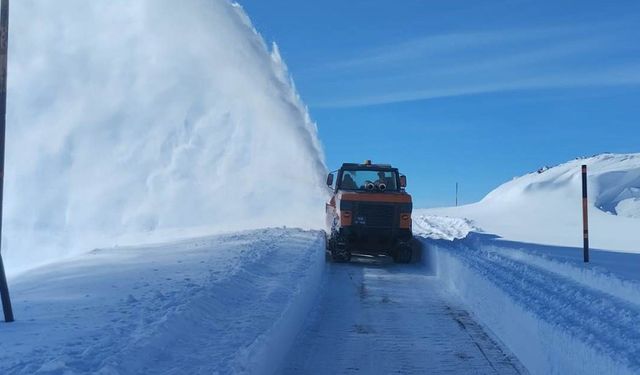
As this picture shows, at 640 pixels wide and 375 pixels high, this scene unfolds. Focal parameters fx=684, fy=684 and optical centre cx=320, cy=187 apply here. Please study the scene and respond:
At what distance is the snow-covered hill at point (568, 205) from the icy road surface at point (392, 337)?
1401 cm

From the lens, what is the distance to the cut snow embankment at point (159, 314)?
5.18 meters

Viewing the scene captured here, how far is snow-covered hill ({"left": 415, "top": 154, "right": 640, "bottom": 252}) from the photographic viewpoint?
90.6 feet

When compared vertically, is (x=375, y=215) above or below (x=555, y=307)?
above

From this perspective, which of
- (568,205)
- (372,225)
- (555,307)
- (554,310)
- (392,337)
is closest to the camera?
(554,310)

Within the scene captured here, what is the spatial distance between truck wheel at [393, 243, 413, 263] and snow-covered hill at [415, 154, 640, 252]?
9.79 meters

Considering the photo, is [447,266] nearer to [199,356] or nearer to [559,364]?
[559,364]

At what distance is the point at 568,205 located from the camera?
39.1 meters

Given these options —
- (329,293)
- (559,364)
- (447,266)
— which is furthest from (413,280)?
(559,364)

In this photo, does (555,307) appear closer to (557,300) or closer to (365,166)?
(557,300)

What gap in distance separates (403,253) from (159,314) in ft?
31.0

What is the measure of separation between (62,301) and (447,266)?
7.32m

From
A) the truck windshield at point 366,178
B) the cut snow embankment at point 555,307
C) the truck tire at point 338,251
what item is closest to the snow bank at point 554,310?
the cut snow embankment at point 555,307

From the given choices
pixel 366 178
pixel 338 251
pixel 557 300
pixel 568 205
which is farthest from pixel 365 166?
pixel 568 205

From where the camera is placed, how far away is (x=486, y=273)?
33.9ft
